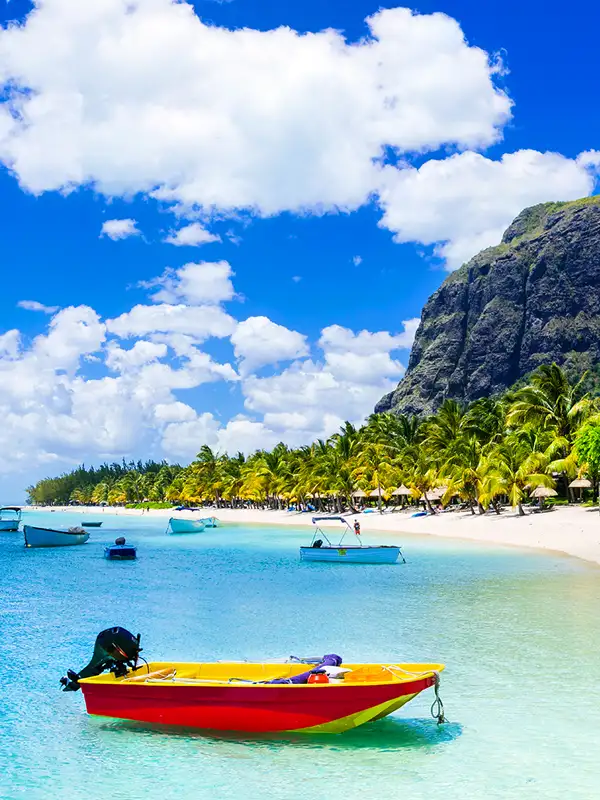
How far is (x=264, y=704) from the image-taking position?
38.1 ft

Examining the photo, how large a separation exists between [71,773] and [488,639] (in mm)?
11334

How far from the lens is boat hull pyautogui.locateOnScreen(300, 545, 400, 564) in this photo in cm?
3953

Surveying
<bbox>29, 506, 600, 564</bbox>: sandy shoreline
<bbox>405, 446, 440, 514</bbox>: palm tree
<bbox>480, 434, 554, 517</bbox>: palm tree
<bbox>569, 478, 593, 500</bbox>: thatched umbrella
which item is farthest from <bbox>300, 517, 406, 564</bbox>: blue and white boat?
<bbox>405, 446, 440, 514</bbox>: palm tree

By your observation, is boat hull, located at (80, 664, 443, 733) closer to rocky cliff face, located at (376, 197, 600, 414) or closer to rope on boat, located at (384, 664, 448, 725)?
rope on boat, located at (384, 664, 448, 725)

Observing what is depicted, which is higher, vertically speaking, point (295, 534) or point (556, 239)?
point (556, 239)

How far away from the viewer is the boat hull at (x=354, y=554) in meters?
39.5

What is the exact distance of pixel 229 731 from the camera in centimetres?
1207

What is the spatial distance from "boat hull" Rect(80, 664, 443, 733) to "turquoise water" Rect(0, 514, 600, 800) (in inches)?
11.2

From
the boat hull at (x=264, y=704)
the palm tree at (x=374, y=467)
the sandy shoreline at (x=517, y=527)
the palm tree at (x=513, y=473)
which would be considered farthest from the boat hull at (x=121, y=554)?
the boat hull at (x=264, y=704)

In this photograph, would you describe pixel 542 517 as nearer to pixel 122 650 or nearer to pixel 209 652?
pixel 209 652

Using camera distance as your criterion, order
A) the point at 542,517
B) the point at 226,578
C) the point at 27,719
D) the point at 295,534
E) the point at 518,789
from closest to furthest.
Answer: the point at 518,789, the point at 27,719, the point at 226,578, the point at 542,517, the point at 295,534

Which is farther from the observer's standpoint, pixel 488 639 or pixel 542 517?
pixel 542 517

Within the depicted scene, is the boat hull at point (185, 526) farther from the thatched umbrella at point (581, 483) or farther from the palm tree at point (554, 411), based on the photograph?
the thatched umbrella at point (581, 483)

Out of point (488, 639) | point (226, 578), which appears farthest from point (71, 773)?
point (226, 578)
